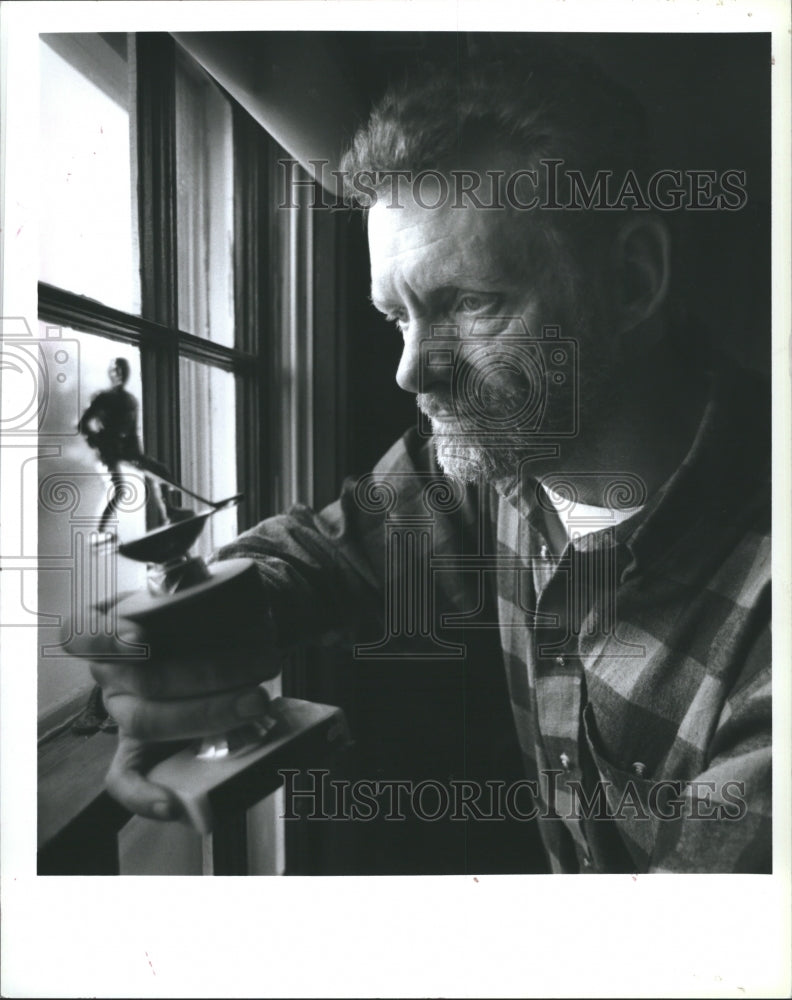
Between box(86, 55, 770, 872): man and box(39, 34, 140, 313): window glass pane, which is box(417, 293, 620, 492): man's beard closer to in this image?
box(86, 55, 770, 872): man

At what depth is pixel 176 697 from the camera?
170cm

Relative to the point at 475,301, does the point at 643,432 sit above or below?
below

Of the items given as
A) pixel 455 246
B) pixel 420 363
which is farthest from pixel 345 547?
pixel 455 246

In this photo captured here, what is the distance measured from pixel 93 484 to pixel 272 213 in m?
0.63

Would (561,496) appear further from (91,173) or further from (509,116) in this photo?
(91,173)

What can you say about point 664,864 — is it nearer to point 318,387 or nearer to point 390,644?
point 390,644

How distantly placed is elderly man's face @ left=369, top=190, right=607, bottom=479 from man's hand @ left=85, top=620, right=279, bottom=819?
0.55 metres

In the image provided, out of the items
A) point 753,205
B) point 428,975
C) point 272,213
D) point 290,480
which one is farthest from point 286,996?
point 753,205

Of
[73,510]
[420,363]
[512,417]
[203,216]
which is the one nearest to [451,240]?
[420,363]

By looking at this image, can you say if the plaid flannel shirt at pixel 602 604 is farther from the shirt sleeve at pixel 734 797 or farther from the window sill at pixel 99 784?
the window sill at pixel 99 784

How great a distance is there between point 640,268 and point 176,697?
121 cm

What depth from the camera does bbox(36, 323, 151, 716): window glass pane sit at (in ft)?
5.59

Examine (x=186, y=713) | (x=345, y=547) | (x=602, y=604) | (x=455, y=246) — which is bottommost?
(x=186, y=713)

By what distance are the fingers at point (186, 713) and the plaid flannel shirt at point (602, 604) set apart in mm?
148
